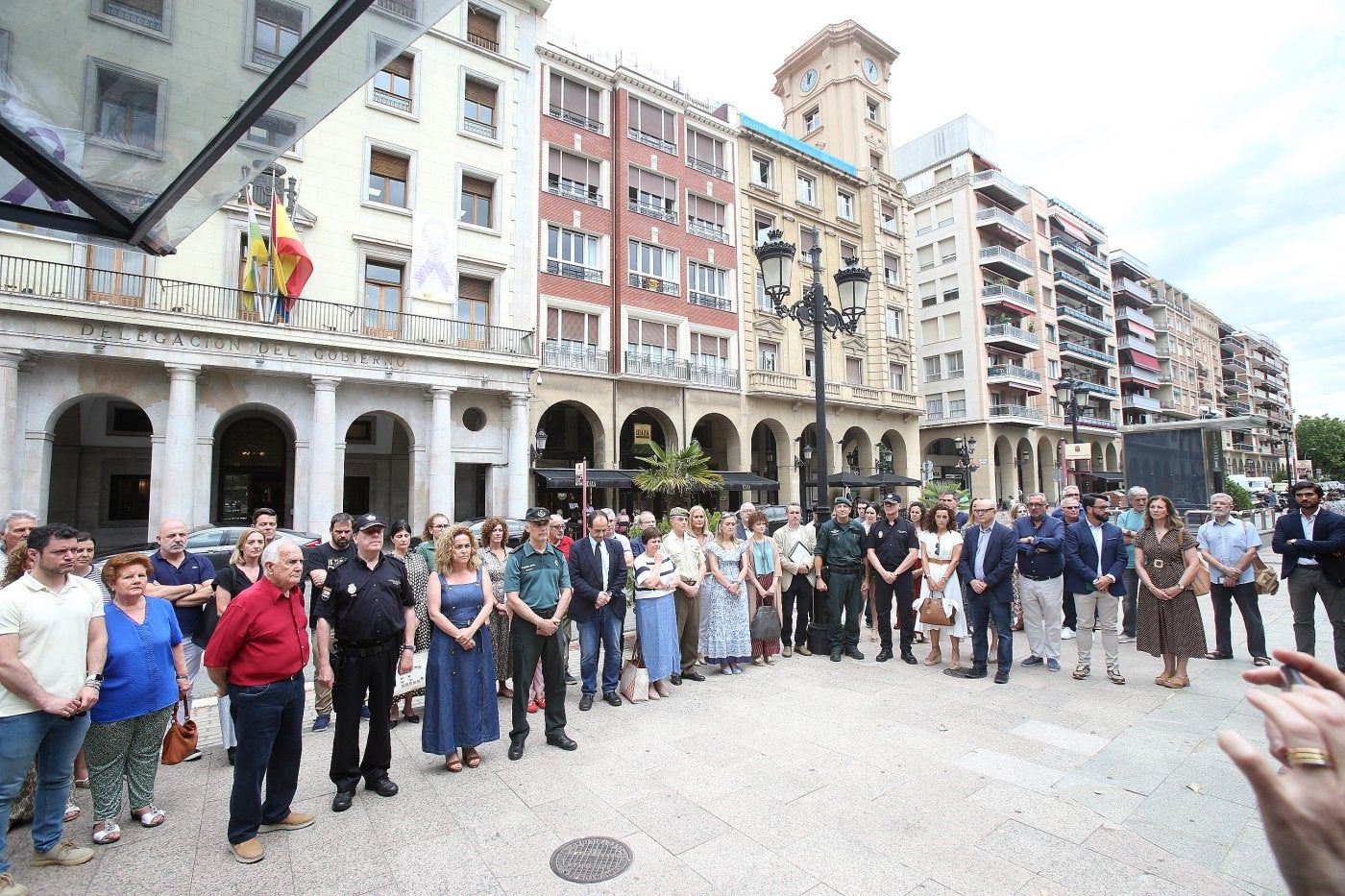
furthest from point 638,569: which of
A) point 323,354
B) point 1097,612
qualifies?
point 323,354

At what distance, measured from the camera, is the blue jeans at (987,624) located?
7.14 m

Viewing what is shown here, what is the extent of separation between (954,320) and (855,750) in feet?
148

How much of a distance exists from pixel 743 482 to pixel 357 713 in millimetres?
22385

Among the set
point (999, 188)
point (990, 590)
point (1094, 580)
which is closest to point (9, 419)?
point (990, 590)

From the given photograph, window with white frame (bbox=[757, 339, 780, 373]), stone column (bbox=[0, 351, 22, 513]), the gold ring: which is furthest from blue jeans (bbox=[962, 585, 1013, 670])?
window with white frame (bbox=[757, 339, 780, 373])

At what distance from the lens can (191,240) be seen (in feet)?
55.5

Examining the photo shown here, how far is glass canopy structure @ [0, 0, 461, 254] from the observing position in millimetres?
2062

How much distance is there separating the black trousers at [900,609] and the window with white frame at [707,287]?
68.6 feet

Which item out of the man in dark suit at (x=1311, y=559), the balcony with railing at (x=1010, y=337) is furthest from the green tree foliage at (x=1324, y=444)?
the man in dark suit at (x=1311, y=559)

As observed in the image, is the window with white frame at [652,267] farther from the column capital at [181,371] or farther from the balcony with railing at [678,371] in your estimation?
the column capital at [181,371]

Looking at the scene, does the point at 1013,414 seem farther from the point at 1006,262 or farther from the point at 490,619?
the point at 490,619

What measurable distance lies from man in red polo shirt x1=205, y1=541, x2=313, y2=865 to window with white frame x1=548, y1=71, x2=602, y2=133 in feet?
81.0

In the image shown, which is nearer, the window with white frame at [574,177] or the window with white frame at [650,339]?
the window with white frame at [574,177]

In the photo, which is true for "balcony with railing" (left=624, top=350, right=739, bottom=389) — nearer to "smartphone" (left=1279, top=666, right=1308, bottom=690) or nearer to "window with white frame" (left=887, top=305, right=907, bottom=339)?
"window with white frame" (left=887, top=305, right=907, bottom=339)
